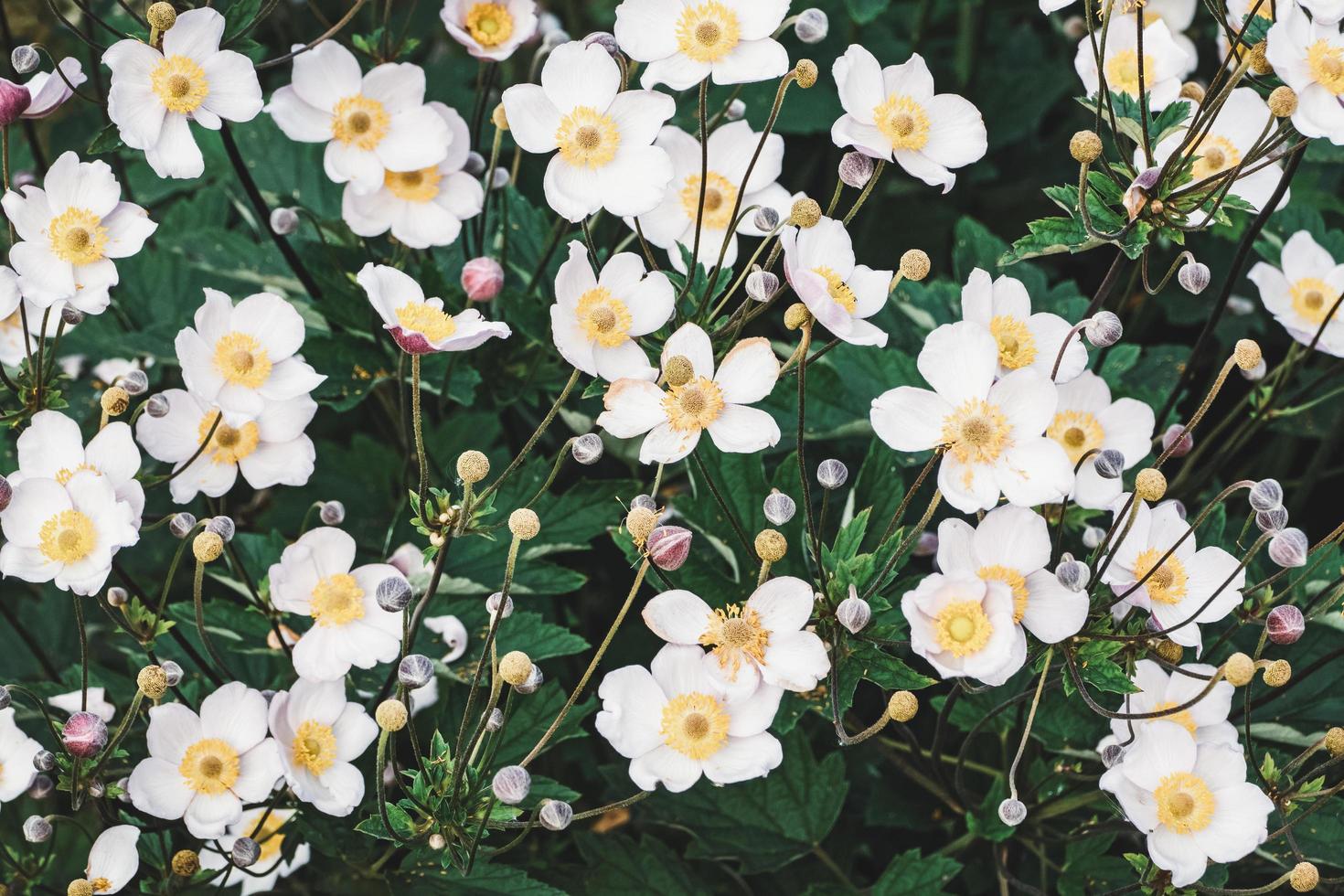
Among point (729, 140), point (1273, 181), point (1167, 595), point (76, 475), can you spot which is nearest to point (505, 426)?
A: point (729, 140)

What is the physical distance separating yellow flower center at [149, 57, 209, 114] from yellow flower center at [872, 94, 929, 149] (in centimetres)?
78

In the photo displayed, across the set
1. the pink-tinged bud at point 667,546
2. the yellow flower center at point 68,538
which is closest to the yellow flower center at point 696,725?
the pink-tinged bud at point 667,546

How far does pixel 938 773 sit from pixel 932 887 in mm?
135

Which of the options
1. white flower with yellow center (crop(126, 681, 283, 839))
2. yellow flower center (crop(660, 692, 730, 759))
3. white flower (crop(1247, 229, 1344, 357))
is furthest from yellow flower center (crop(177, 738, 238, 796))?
white flower (crop(1247, 229, 1344, 357))

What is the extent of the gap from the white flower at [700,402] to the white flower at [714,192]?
0.22m

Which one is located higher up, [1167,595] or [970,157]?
[970,157]

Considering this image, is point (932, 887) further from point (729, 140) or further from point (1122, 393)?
point (729, 140)

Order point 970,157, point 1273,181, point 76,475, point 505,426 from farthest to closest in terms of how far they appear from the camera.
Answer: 1. point 505,426
2. point 1273,181
3. point 970,157
4. point 76,475

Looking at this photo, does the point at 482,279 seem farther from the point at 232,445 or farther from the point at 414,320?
the point at 232,445

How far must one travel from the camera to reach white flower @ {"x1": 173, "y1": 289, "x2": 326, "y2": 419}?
1441mm

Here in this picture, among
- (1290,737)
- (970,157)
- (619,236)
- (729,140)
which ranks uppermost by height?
(970,157)

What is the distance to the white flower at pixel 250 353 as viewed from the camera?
1441 millimetres

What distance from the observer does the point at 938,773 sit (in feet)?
5.11

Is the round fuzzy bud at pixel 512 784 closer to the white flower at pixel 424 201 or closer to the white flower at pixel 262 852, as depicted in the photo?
the white flower at pixel 262 852
